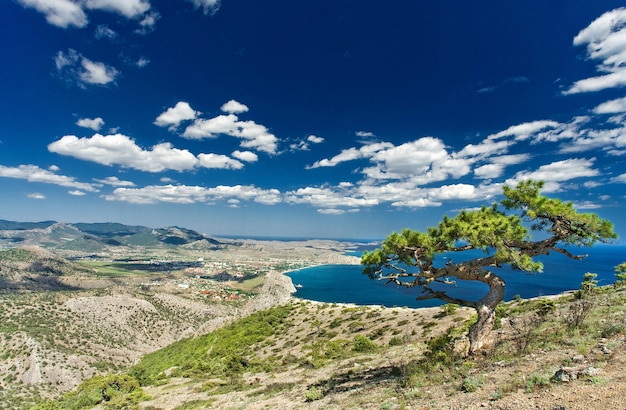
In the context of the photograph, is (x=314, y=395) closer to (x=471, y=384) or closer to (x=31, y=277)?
(x=471, y=384)

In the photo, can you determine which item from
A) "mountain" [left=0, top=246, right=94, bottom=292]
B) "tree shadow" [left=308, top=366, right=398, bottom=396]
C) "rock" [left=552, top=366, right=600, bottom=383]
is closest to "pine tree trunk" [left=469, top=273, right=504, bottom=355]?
"tree shadow" [left=308, top=366, right=398, bottom=396]

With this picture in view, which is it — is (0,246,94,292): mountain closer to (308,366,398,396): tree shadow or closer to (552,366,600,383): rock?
(308,366,398,396): tree shadow

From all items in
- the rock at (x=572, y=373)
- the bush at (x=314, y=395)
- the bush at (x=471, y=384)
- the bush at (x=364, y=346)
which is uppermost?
the rock at (x=572, y=373)

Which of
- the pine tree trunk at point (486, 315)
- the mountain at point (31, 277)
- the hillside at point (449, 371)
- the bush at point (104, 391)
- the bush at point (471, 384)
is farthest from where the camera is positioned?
the mountain at point (31, 277)

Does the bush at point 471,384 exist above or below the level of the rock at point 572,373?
below

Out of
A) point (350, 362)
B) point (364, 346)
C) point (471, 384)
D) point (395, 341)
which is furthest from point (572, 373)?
point (364, 346)

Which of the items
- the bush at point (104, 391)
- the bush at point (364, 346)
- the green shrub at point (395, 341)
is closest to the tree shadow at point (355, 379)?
the bush at point (364, 346)

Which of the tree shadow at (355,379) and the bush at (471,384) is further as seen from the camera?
the tree shadow at (355,379)

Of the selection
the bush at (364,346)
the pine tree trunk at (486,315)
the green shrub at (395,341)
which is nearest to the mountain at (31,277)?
the bush at (364,346)

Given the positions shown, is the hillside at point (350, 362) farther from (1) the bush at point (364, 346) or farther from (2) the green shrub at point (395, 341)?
(2) the green shrub at point (395, 341)

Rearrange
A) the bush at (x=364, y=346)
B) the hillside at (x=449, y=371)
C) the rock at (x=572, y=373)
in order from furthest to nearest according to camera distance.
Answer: the bush at (x=364, y=346) < the hillside at (x=449, y=371) < the rock at (x=572, y=373)

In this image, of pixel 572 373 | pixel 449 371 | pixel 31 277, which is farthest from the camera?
pixel 31 277

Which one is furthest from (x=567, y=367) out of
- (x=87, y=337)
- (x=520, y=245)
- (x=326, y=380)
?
(x=87, y=337)

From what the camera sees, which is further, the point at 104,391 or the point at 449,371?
the point at 104,391
